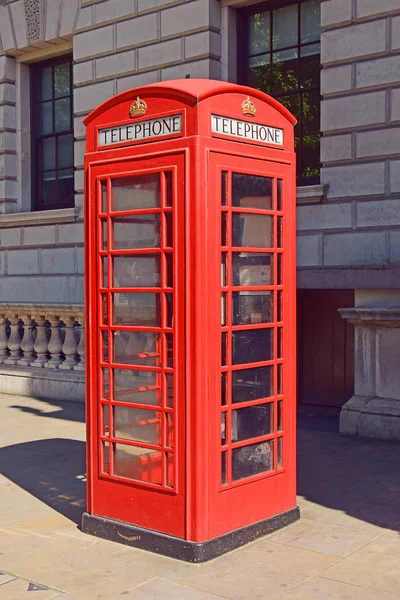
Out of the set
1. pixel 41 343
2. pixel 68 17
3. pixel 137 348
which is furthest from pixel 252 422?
pixel 68 17

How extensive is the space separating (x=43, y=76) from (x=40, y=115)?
26.6 inches

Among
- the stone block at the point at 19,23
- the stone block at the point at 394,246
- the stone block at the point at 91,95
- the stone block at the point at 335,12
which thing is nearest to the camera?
the stone block at the point at 394,246

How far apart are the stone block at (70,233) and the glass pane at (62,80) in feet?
7.84

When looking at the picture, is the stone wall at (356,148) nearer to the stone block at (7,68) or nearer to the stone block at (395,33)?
the stone block at (395,33)

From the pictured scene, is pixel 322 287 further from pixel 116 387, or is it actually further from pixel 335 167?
pixel 116 387

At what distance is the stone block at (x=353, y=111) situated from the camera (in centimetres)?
1000

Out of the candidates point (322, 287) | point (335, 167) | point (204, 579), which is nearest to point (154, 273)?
point (204, 579)

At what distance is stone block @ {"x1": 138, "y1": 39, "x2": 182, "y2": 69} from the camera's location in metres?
12.4

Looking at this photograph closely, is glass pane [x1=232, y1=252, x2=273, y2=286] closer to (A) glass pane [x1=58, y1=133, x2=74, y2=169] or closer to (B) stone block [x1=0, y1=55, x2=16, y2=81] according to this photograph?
(A) glass pane [x1=58, y1=133, x2=74, y2=169]

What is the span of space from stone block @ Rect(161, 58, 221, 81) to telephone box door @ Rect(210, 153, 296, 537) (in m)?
6.81

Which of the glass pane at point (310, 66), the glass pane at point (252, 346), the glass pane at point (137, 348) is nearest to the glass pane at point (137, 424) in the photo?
the glass pane at point (137, 348)

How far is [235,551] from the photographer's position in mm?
5117

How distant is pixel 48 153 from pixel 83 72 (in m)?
1.81

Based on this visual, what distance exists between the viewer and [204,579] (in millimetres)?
4660
